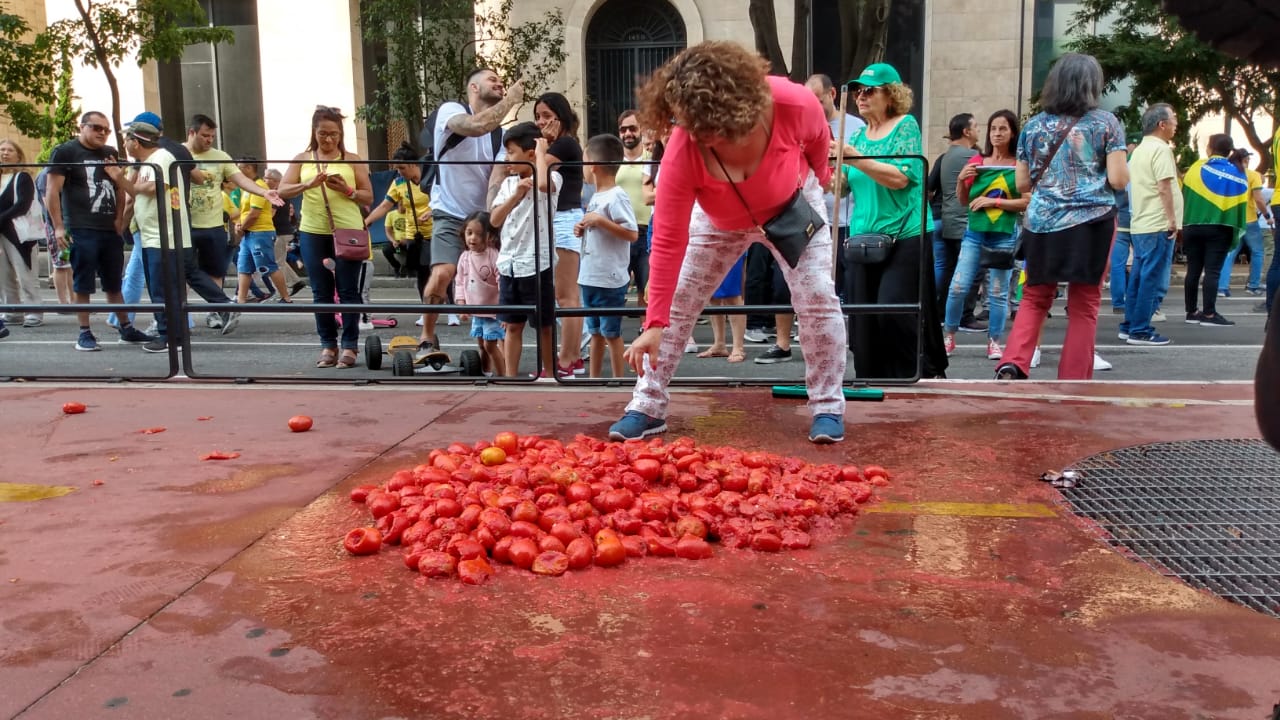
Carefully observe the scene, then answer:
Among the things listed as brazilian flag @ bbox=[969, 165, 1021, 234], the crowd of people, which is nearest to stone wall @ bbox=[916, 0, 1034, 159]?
the crowd of people

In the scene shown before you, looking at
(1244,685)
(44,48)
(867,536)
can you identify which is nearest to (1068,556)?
(867,536)

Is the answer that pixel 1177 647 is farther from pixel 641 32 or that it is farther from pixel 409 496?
pixel 641 32

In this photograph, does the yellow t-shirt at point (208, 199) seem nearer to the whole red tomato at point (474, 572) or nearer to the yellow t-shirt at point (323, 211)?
the yellow t-shirt at point (323, 211)

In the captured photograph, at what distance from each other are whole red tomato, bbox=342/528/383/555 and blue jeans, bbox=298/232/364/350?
191 inches

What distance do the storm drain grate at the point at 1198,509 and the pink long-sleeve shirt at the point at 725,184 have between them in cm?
162

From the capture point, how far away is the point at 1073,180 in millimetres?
6035

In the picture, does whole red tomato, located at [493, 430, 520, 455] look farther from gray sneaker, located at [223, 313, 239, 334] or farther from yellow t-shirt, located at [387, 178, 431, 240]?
gray sneaker, located at [223, 313, 239, 334]

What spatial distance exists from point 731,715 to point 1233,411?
4.12 m

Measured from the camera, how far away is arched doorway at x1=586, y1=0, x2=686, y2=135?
64.6 ft

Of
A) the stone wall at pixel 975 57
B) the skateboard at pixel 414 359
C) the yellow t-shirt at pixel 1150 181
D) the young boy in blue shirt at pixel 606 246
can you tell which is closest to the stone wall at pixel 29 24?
the skateboard at pixel 414 359

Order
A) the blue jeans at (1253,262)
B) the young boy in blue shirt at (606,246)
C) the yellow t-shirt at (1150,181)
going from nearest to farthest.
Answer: the young boy in blue shirt at (606,246), the yellow t-shirt at (1150,181), the blue jeans at (1253,262)

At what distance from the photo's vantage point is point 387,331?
10992mm

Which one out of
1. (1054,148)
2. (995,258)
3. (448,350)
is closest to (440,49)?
(448,350)

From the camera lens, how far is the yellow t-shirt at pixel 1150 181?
9.91 metres
